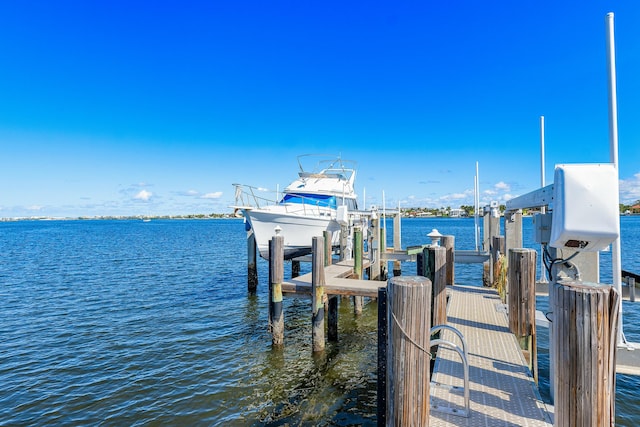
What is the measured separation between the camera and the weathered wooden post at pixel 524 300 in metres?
6.01

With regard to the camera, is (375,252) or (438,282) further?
(375,252)

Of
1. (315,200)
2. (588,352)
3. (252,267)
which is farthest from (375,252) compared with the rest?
(588,352)

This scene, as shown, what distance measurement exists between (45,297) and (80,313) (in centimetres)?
404

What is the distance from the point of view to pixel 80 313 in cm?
1331

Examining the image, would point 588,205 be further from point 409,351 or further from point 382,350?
point 382,350

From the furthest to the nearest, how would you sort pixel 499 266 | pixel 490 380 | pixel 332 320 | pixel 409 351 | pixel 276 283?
1. pixel 332 320
2. pixel 499 266
3. pixel 276 283
4. pixel 490 380
5. pixel 409 351

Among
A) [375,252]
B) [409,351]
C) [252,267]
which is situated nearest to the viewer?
[409,351]

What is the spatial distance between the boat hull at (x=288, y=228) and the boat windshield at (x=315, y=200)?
1.32 m

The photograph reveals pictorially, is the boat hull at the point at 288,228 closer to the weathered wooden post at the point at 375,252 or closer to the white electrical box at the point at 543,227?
the weathered wooden post at the point at 375,252

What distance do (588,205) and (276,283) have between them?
24.0 feet

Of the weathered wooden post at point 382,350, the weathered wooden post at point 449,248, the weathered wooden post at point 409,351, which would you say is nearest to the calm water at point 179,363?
the weathered wooden post at point 382,350

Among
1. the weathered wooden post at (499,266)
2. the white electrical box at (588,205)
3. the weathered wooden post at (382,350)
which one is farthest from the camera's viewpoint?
the weathered wooden post at (499,266)

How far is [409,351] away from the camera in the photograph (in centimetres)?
328

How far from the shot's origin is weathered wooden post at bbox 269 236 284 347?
9.27m
